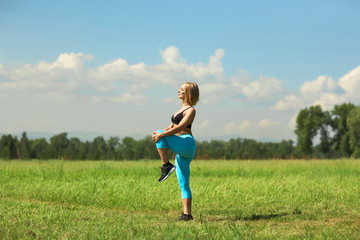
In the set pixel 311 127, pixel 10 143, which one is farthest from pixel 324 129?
pixel 10 143

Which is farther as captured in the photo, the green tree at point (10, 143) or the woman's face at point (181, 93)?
the green tree at point (10, 143)

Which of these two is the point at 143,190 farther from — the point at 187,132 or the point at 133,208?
the point at 187,132

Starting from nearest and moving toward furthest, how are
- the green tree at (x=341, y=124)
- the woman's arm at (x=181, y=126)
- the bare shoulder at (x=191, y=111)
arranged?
the woman's arm at (x=181, y=126)
the bare shoulder at (x=191, y=111)
the green tree at (x=341, y=124)

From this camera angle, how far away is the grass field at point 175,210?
630cm

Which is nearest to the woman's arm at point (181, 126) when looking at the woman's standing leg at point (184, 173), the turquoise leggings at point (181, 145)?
the turquoise leggings at point (181, 145)

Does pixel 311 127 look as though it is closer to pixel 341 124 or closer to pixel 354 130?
pixel 341 124

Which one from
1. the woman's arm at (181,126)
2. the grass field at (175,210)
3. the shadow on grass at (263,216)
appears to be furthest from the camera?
the shadow on grass at (263,216)

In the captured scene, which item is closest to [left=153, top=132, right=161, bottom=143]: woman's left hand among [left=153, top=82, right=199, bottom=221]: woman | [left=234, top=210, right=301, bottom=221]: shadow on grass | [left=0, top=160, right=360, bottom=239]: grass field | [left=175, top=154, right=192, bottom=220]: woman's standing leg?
[left=153, top=82, right=199, bottom=221]: woman

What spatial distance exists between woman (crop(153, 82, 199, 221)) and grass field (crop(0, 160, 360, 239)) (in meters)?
0.93

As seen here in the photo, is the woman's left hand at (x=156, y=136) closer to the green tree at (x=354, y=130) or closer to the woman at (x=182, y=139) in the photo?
the woman at (x=182, y=139)

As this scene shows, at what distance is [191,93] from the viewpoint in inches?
279

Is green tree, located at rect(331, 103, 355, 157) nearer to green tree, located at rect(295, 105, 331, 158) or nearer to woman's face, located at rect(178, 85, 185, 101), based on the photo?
green tree, located at rect(295, 105, 331, 158)

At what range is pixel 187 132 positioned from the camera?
7031 mm

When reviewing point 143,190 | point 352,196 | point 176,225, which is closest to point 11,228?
point 176,225
